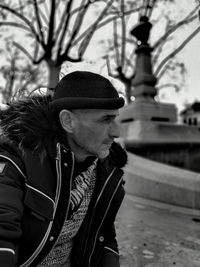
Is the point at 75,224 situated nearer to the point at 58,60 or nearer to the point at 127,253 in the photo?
the point at 127,253

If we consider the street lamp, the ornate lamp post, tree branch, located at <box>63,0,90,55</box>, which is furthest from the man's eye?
tree branch, located at <box>63,0,90,55</box>

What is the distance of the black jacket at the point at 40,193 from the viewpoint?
1054 millimetres

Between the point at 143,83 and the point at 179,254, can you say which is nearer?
the point at 179,254

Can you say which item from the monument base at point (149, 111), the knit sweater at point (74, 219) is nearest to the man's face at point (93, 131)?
the knit sweater at point (74, 219)

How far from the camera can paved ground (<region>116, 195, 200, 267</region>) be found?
2.62 meters

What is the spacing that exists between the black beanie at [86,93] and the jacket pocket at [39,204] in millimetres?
373

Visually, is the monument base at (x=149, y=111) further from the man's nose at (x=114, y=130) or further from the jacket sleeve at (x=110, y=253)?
the man's nose at (x=114, y=130)

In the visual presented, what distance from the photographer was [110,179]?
1.50 metres

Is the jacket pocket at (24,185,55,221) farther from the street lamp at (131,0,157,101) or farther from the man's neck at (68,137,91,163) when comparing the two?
the street lamp at (131,0,157,101)

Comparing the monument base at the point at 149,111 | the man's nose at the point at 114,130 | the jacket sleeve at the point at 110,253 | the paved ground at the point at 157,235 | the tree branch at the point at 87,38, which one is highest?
the tree branch at the point at 87,38

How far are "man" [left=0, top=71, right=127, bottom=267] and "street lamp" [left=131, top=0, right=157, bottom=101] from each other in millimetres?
6713

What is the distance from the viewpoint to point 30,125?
1317 mm

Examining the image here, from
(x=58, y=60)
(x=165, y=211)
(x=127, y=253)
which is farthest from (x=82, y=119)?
(x=58, y=60)

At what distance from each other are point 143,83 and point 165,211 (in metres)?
4.69
